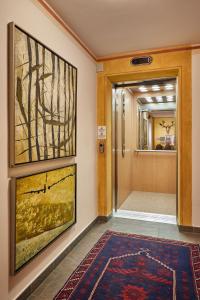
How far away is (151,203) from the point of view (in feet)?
14.8

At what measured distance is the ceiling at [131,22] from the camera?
2.14 metres

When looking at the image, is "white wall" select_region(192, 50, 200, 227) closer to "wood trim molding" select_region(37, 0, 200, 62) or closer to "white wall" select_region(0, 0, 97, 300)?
"wood trim molding" select_region(37, 0, 200, 62)

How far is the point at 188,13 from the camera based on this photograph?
228 centimetres

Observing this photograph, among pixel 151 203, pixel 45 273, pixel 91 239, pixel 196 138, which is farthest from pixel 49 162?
pixel 151 203

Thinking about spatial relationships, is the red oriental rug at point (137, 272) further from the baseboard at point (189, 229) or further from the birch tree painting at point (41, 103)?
the birch tree painting at point (41, 103)

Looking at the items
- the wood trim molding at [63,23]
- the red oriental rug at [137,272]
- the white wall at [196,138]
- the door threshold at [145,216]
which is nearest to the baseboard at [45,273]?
the red oriental rug at [137,272]

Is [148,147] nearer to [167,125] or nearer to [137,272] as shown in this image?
[167,125]

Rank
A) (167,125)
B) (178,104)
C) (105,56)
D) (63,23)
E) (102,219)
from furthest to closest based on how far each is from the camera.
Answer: (167,125)
(102,219)
(105,56)
(178,104)
(63,23)

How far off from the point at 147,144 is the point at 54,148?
3.67m

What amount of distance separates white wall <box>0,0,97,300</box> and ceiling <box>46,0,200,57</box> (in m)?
0.20

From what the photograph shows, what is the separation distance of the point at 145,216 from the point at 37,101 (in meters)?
2.71

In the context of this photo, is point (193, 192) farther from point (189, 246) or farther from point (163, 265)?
point (163, 265)

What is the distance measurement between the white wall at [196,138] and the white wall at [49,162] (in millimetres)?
1414

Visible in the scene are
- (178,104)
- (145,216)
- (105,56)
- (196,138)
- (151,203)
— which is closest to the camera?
(196,138)
